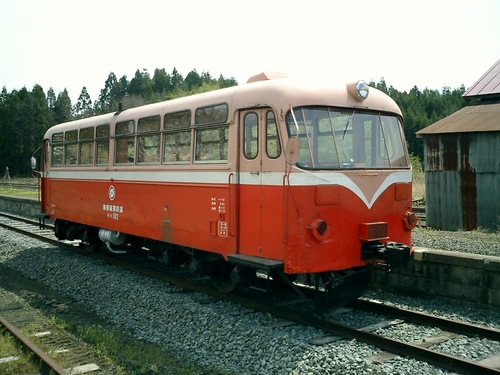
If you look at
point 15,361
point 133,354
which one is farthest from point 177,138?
point 15,361

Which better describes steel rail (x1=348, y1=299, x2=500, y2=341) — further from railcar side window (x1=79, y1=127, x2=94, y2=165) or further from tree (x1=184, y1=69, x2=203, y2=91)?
tree (x1=184, y1=69, x2=203, y2=91)

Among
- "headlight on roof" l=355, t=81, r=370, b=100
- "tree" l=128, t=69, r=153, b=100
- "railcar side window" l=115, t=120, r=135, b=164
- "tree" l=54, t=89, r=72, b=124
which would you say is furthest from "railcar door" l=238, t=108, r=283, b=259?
"tree" l=128, t=69, r=153, b=100

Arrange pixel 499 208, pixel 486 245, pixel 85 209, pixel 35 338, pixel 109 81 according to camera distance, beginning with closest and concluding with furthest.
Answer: pixel 35 338 < pixel 486 245 < pixel 85 209 < pixel 499 208 < pixel 109 81

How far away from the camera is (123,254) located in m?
12.0

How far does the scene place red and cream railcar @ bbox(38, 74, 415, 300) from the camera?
6316 millimetres

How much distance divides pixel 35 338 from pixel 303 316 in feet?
11.0

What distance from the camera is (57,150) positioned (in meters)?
13.0

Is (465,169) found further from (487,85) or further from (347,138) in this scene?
(347,138)

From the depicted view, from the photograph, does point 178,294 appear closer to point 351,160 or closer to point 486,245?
point 351,160

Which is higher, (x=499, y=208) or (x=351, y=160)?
(x=351, y=160)

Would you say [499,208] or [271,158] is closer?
[271,158]

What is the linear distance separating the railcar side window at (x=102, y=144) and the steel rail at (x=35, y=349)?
432 cm

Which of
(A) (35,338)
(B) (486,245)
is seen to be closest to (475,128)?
(B) (486,245)

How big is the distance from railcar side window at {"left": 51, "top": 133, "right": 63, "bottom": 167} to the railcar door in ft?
23.9
